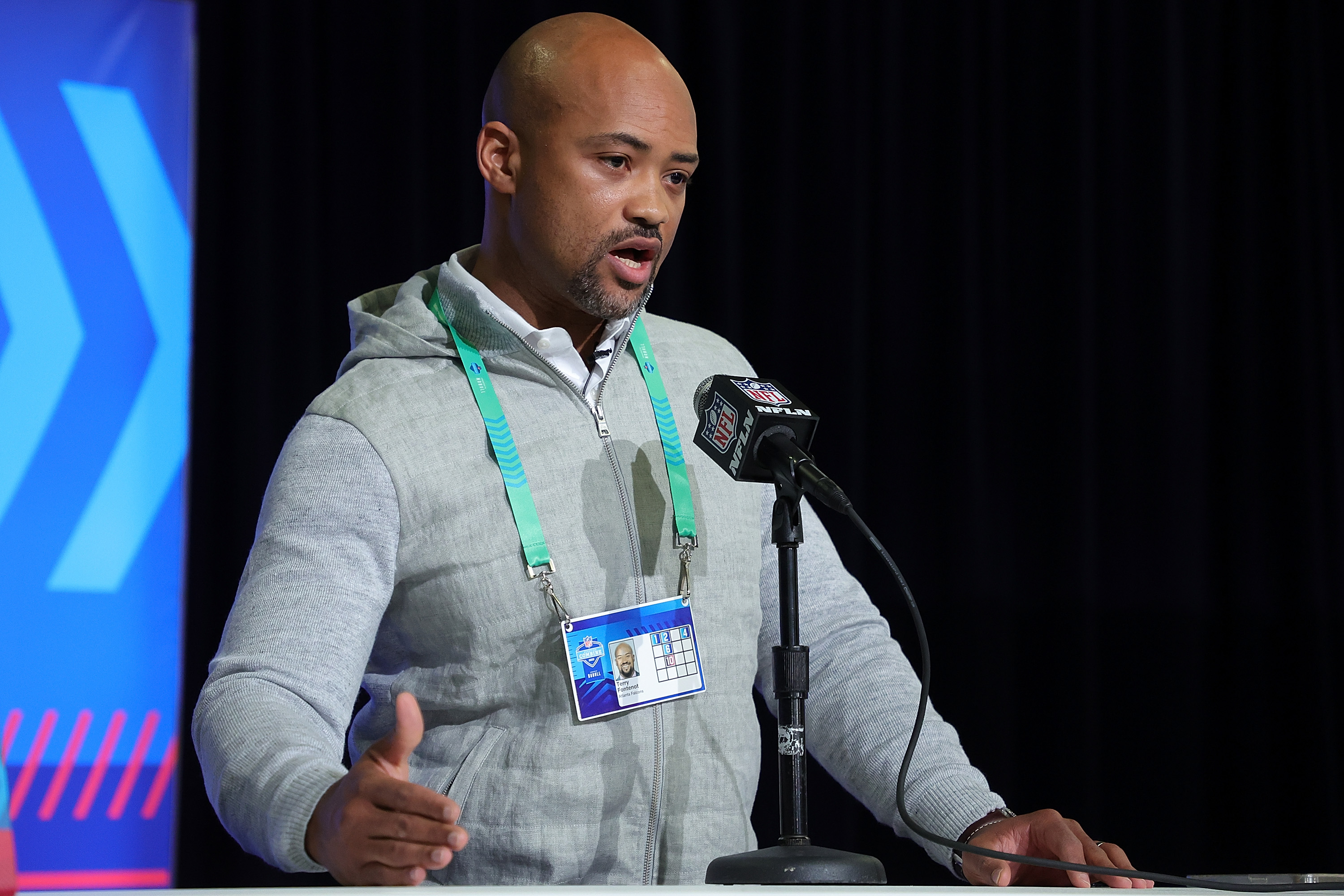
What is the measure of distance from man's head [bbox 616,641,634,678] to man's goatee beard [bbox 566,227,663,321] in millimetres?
410

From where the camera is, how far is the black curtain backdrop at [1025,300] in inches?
106

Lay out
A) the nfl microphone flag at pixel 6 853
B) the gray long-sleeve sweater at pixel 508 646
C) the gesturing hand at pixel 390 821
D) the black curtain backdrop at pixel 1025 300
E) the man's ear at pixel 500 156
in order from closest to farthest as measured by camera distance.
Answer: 1. the nfl microphone flag at pixel 6 853
2. the gesturing hand at pixel 390 821
3. the gray long-sleeve sweater at pixel 508 646
4. the man's ear at pixel 500 156
5. the black curtain backdrop at pixel 1025 300

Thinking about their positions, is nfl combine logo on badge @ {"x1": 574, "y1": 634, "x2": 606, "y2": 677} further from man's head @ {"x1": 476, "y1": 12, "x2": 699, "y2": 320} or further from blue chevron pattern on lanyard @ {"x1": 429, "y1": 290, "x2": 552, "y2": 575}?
man's head @ {"x1": 476, "y1": 12, "x2": 699, "y2": 320}

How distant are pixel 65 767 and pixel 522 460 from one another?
1409mm

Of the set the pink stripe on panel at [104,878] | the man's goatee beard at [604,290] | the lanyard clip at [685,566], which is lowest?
the pink stripe on panel at [104,878]

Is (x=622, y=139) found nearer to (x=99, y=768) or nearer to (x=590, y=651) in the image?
(x=590, y=651)

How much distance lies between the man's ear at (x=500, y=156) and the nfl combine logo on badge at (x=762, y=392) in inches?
22.2

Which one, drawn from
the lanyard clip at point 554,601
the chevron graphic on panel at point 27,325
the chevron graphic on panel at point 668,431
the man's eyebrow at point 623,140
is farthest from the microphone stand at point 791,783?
the chevron graphic on panel at point 27,325

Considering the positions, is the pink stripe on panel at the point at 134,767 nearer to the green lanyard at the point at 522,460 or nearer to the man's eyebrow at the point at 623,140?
the green lanyard at the point at 522,460

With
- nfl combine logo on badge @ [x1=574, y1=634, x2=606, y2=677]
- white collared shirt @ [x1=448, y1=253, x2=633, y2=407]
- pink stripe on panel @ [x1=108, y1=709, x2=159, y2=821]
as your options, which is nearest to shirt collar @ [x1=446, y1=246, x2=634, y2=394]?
white collared shirt @ [x1=448, y1=253, x2=633, y2=407]

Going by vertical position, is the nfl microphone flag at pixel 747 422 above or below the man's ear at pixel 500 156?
below

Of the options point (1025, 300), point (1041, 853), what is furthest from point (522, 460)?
point (1025, 300)

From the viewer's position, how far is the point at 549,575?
1.40 m

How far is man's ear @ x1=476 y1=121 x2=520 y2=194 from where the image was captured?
1.59 meters
